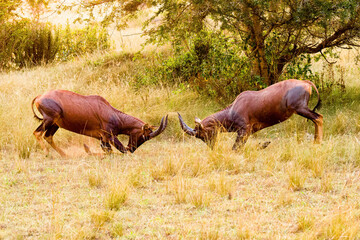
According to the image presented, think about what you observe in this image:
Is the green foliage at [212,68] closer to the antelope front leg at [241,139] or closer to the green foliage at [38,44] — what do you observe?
the antelope front leg at [241,139]

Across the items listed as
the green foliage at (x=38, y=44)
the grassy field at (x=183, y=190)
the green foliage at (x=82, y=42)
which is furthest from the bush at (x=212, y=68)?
the green foliage at (x=82, y=42)

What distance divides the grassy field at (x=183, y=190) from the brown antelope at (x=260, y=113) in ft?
1.17

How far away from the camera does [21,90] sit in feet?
42.1

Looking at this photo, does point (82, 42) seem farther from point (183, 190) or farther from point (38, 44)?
point (183, 190)

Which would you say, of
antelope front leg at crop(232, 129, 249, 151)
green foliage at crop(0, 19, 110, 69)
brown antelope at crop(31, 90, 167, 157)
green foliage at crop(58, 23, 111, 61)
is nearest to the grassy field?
antelope front leg at crop(232, 129, 249, 151)

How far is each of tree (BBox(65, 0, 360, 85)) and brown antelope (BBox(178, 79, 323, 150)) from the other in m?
2.00

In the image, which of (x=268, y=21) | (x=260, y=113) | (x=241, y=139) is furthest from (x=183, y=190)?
(x=268, y=21)

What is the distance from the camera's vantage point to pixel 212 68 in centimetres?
1170

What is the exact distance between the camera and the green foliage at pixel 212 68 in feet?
36.6

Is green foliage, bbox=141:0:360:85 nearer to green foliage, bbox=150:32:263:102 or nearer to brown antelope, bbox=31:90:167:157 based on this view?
green foliage, bbox=150:32:263:102

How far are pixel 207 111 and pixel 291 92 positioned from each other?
3079 mm

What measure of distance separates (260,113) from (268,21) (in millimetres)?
2956

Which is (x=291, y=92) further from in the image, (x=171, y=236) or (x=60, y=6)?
(x=60, y=6)

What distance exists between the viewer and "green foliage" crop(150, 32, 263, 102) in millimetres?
11141
